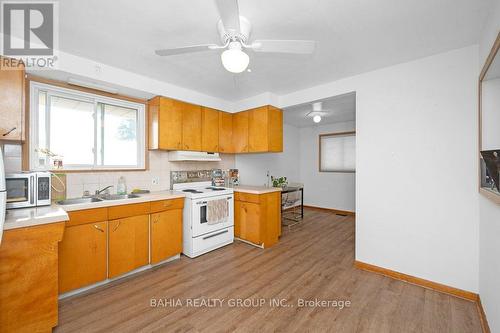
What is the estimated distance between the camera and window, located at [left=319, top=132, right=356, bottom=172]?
17.2ft

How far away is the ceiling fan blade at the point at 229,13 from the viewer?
1.15 metres

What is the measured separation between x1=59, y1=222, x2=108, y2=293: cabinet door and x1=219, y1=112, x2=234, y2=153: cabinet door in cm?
212

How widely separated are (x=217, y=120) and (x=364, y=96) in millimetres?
2281

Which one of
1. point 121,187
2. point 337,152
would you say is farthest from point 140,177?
point 337,152

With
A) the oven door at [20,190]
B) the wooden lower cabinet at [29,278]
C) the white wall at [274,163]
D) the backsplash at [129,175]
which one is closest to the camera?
the wooden lower cabinet at [29,278]

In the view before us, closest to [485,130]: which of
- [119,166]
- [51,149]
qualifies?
[119,166]

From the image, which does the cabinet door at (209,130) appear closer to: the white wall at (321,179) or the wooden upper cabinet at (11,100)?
the wooden upper cabinet at (11,100)

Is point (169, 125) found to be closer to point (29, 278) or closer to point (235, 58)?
point (235, 58)

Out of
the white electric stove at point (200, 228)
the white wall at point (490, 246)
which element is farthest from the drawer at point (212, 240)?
the white wall at point (490, 246)

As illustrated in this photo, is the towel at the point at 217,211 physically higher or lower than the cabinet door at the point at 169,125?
lower

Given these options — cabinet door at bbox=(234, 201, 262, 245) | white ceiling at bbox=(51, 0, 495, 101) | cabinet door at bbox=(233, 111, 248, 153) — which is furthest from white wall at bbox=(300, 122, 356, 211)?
white ceiling at bbox=(51, 0, 495, 101)

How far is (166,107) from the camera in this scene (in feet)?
9.55

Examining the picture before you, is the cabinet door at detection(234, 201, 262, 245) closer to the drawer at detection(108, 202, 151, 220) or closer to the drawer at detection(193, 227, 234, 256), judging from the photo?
the drawer at detection(193, 227, 234, 256)

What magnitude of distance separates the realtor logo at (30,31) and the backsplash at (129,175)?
0.91m
